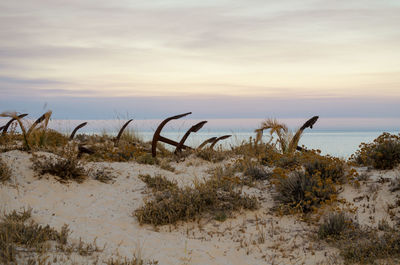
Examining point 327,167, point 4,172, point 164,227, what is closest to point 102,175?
point 4,172

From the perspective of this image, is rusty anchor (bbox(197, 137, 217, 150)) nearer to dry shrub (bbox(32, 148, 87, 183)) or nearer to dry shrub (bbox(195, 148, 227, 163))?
dry shrub (bbox(195, 148, 227, 163))

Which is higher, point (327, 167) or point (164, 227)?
point (327, 167)

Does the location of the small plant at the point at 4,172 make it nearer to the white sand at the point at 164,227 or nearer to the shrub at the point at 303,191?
the white sand at the point at 164,227

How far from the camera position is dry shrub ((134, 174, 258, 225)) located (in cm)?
641

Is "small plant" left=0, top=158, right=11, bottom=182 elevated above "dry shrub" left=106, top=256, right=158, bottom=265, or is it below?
above

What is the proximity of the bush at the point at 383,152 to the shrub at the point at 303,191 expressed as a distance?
1762mm

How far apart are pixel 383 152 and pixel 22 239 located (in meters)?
7.17

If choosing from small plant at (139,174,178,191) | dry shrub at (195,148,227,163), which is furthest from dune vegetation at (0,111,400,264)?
dry shrub at (195,148,227,163)

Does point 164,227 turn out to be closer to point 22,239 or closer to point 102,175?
point 22,239

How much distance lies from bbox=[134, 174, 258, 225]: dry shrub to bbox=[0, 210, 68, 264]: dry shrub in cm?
163

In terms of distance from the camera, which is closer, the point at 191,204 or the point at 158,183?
the point at 191,204

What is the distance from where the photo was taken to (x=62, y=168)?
25.5 feet

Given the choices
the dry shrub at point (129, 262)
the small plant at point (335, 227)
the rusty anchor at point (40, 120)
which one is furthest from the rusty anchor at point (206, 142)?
the dry shrub at point (129, 262)

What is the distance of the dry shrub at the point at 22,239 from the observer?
4222 mm
